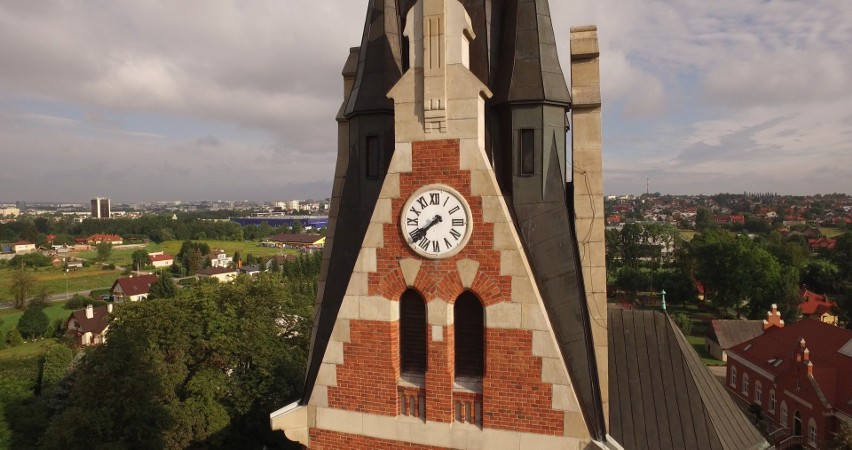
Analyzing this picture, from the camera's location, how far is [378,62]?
8.14 meters

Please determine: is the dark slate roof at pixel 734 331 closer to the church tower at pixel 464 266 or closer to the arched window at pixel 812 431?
the arched window at pixel 812 431

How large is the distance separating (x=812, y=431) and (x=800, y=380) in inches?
106

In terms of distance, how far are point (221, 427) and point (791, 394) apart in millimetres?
32263

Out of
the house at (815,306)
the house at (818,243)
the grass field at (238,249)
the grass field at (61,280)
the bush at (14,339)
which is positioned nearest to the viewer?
the house at (815,306)

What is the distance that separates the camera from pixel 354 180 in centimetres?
825

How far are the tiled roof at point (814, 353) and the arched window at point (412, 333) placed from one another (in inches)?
1127

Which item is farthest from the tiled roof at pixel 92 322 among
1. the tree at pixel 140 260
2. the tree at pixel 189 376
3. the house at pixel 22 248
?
the house at pixel 22 248

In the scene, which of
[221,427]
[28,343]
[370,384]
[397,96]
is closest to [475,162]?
[397,96]

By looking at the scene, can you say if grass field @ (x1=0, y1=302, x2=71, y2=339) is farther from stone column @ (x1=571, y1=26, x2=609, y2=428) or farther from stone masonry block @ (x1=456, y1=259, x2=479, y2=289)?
stone column @ (x1=571, y1=26, x2=609, y2=428)

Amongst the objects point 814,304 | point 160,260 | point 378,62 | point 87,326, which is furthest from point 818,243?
point 160,260

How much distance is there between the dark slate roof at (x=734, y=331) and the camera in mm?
44812

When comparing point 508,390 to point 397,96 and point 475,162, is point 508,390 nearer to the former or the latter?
point 475,162

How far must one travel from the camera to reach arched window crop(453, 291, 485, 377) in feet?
23.5

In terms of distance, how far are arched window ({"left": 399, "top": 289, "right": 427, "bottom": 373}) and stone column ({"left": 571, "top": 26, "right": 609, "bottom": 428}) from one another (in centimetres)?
266
